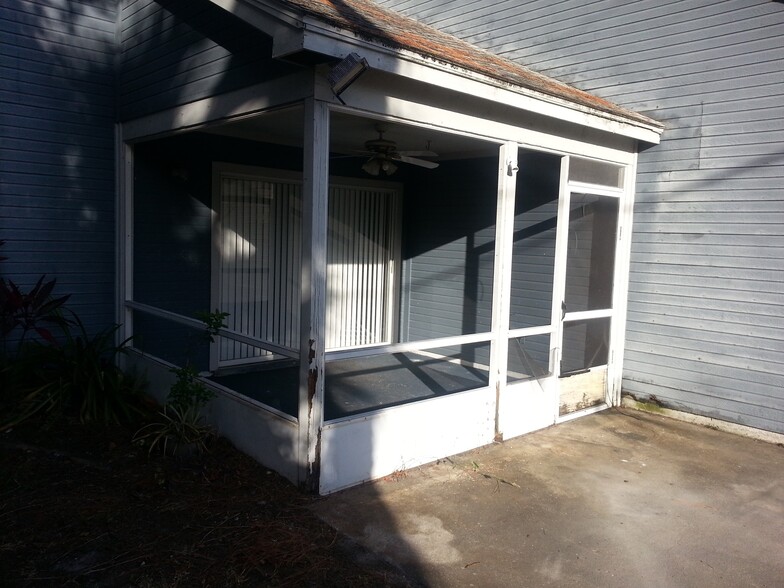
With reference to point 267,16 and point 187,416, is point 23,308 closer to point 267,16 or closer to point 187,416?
point 187,416

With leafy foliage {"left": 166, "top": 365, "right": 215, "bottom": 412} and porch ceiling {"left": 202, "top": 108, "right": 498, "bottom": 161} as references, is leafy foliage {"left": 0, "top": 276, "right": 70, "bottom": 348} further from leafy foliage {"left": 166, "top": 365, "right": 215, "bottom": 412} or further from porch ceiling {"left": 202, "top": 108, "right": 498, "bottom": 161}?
porch ceiling {"left": 202, "top": 108, "right": 498, "bottom": 161}

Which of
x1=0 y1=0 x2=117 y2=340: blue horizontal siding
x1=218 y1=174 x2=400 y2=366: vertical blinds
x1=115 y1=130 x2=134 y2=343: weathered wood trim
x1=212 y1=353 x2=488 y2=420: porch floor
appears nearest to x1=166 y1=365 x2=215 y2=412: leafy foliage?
x1=212 y1=353 x2=488 y2=420: porch floor

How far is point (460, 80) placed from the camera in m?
4.43

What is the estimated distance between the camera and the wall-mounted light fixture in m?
3.55

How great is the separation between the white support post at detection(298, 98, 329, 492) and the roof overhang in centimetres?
38

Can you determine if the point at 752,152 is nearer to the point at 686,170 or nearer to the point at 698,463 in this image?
the point at 686,170

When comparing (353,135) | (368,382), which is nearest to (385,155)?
(353,135)

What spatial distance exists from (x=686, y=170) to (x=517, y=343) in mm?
2313

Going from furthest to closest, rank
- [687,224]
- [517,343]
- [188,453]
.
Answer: [517,343] → [687,224] → [188,453]

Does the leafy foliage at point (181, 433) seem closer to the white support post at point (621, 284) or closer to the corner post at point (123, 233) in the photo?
the corner post at point (123, 233)

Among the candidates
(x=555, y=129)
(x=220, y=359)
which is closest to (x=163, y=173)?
(x=220, y=359)

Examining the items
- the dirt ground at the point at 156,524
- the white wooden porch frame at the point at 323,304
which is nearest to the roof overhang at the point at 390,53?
the white wooden porch frame at the point at 323,304

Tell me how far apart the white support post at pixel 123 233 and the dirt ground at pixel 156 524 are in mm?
1629

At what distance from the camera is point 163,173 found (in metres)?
6.29
